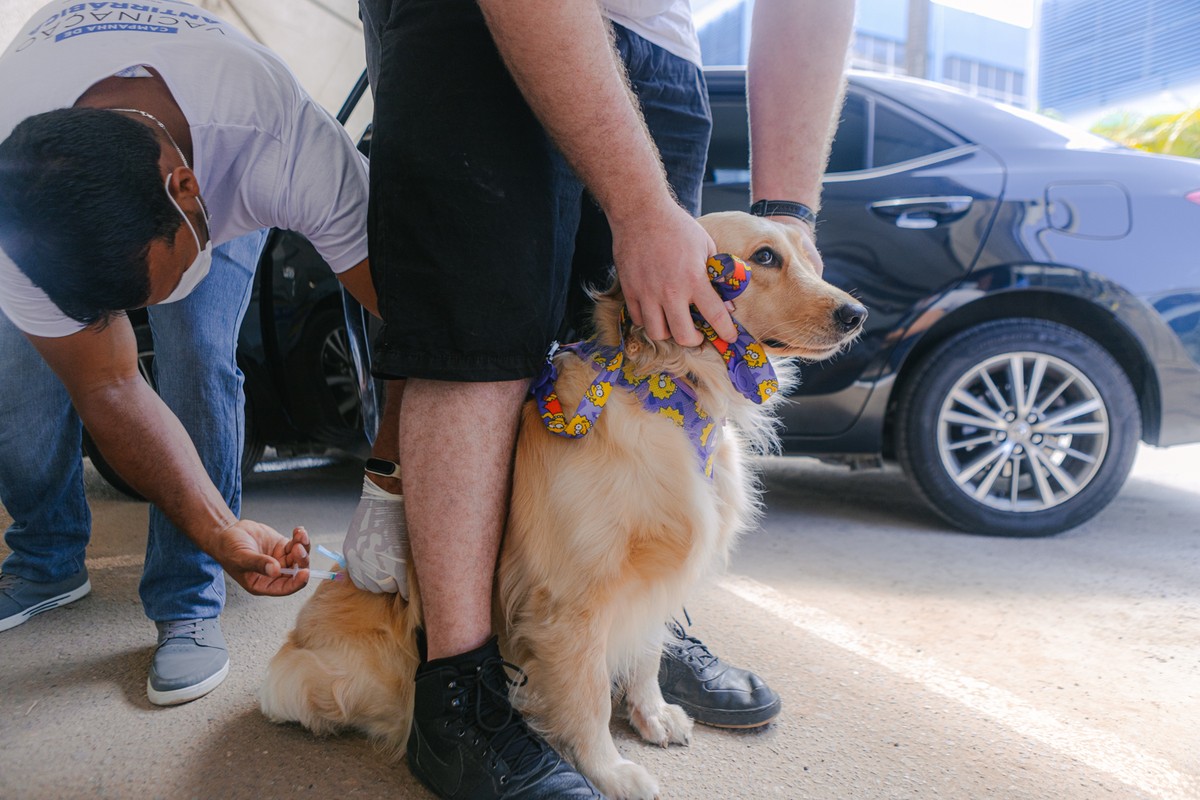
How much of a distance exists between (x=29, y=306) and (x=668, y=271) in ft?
4.09

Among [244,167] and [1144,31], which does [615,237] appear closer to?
[244,167]

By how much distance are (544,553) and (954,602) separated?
67.0 inches

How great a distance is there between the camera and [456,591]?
4.75 ft

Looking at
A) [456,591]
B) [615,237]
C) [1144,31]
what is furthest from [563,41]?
[1144,31]

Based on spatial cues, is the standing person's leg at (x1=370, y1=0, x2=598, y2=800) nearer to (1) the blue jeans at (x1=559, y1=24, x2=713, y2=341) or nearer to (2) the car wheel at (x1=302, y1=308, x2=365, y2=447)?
(1) the blue jeans at (x1=559, y1=24, x2=713, y2=341)

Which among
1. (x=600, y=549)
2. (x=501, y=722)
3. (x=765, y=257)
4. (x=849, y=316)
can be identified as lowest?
(x=501, y=722)

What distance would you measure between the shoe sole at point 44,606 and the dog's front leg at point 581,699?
172 cm

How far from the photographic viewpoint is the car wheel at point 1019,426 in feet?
10.3

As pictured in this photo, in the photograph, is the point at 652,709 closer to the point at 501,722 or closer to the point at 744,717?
the point at 744,717

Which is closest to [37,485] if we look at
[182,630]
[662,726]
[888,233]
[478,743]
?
[182,630]

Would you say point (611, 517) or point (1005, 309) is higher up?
point (1005, 309)

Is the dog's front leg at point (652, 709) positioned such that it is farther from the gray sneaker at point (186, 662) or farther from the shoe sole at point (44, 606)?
the shoe sole at point (44, 606)

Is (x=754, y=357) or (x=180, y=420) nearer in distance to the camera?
(x=754, y=357)

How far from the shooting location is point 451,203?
1.34m
